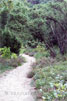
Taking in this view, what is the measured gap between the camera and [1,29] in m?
14.6

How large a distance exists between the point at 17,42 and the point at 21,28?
4.29 feet

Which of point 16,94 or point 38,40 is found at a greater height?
point 16,94

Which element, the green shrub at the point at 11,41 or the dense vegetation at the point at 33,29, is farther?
the dense vegetation at the point at 33,29

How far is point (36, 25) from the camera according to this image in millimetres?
15766

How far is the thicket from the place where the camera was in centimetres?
1459

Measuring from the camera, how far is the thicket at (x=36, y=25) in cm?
1459

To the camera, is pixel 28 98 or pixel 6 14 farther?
pixel 6 14

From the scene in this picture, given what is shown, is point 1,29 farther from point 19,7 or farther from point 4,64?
point 4,64

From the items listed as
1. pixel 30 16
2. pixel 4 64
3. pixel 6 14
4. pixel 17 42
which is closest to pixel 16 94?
pixel 4 64

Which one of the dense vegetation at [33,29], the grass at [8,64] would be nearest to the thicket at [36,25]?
the dense vegetation at [33,29]

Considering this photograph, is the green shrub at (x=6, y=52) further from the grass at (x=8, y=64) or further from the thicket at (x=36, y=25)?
the grass at (x=8, y=64)

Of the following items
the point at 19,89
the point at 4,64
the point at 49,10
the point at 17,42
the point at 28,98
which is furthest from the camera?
the point at 49,10

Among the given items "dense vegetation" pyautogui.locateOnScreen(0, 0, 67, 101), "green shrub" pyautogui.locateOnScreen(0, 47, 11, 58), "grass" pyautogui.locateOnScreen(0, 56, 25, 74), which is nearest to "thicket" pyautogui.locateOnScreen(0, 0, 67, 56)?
"dense vegetation" pyautogui.locateOnScreen(0, 0, 67, 101)

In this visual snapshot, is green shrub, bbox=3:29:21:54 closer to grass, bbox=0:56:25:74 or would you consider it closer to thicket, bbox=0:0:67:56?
thicket, bbox=0:0:67:56
